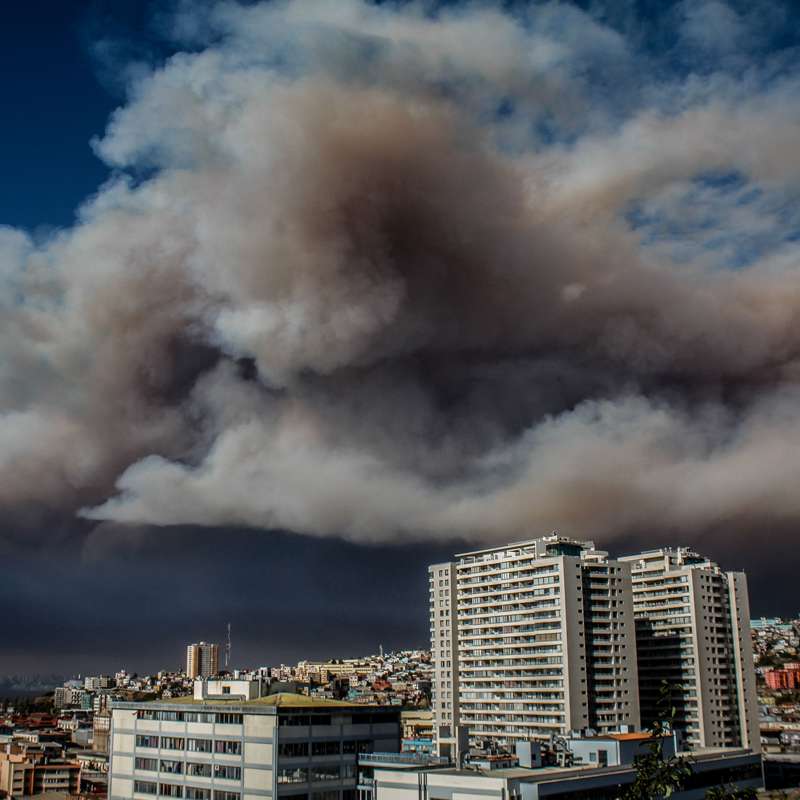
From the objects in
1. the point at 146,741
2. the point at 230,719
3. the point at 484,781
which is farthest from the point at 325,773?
the point at 146,741

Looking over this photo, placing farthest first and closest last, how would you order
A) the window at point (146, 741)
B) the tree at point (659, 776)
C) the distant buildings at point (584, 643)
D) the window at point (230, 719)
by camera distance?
the distant buildings at point (584, 643), the window at point (146, 741), the window at point (230, 719), the tree at point (659, 776)

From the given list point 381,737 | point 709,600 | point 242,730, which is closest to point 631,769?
point 381,737

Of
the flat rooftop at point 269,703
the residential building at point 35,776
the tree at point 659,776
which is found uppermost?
the flat rooftop at point 269,703

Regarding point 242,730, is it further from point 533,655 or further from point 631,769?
point 533,655

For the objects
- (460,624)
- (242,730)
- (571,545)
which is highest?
(571,545)

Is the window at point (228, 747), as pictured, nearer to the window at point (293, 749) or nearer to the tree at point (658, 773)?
the window at point (293, 749)

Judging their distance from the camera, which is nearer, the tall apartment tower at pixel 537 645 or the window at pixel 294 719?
the window at pixel 294 719

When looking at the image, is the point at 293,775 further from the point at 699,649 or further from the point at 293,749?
the point at 699,649

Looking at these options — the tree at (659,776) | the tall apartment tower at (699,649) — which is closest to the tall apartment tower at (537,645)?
the tall apartment tower at (699,649)

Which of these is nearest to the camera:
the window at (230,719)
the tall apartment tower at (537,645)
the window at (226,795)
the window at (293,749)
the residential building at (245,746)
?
the window at (293,749)
